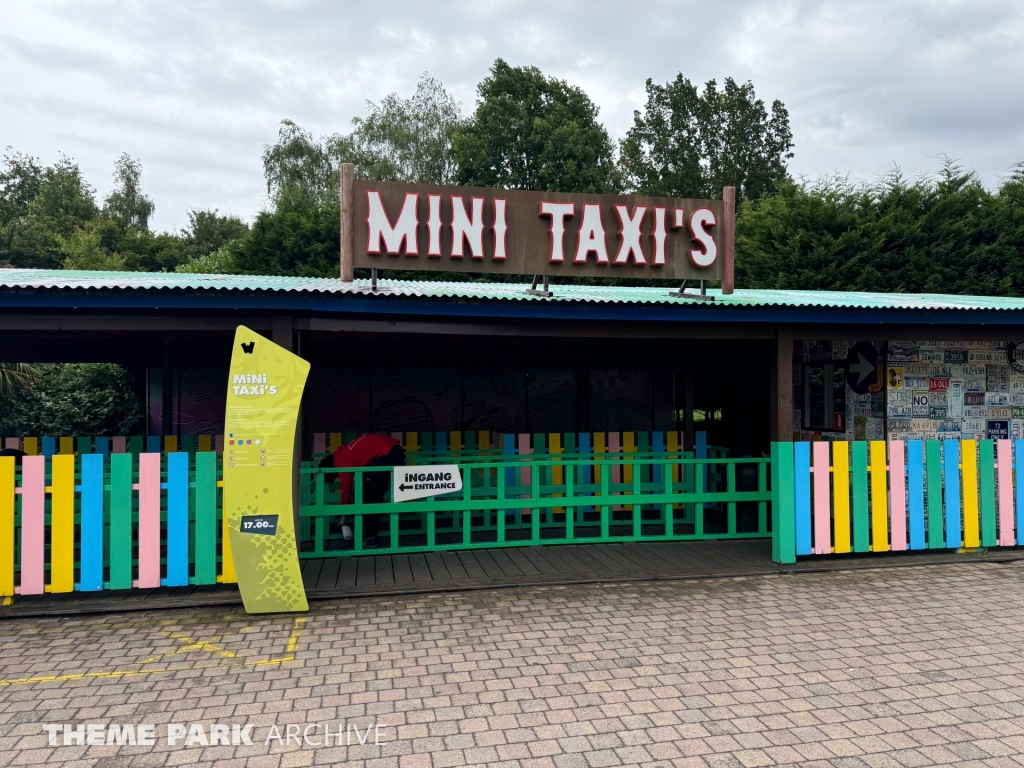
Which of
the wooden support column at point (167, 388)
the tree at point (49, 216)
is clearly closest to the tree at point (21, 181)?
the tree at point (49, 216)

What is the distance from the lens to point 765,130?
32188 millimetres

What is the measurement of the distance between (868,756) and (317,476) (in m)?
5.62

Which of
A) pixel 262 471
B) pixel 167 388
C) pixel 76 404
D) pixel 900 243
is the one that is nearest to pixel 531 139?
pixel 900 243

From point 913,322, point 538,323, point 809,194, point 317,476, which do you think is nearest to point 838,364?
point 913,322

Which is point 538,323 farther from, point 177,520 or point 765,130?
point 765,130

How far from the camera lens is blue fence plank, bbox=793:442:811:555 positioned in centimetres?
686

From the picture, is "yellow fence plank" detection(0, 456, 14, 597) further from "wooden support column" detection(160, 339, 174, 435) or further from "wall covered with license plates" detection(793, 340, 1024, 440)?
"wall covered with license plates" detection(793, 340, 1024, 440)

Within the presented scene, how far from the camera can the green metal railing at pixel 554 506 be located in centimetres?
733

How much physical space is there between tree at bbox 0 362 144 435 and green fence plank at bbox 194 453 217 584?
12328mm

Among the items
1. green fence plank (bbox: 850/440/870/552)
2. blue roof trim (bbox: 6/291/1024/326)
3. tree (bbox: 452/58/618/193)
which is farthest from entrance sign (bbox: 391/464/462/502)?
tree (bbox: 452/58/618/193)

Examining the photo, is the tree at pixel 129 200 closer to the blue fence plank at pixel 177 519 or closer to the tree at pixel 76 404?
the tree at pixel 76 404

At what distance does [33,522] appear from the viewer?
5.62 meters

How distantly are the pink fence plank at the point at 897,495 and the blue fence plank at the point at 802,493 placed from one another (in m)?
0.91

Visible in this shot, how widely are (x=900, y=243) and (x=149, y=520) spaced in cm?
2077
